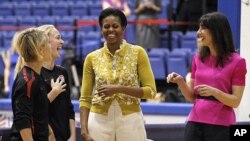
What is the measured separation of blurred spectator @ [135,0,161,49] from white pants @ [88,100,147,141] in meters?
6.35

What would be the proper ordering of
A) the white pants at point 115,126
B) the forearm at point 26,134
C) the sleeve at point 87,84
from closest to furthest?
the forearm at point 26,134 < the white pants at point 115,126 < the sleeve at point 87,84

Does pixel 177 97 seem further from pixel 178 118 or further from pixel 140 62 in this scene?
pixel 140 62

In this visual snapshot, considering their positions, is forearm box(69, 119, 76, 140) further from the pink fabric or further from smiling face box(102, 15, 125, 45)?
the pink fabric

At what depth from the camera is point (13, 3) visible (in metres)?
13.9

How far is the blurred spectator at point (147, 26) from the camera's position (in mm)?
10031

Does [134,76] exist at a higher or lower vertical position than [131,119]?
higher

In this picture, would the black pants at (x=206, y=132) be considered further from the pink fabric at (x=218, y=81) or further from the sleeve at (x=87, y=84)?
the sleeve at (x=87, y=84)

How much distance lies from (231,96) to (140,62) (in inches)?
24.5

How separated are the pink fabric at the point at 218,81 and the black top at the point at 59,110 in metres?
0.84

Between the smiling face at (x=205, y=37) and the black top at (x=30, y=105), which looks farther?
the smiling face at (x=205, y=37)

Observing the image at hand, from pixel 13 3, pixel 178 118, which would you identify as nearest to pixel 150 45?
pixel 178 118

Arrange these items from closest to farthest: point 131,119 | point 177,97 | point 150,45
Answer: point 131,119 → point 177,97 → point 150,45

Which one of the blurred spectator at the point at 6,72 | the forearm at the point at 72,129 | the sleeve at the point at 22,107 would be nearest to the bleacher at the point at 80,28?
the blurred spectator at the point at 6,72

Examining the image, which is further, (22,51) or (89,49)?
(89,49)
